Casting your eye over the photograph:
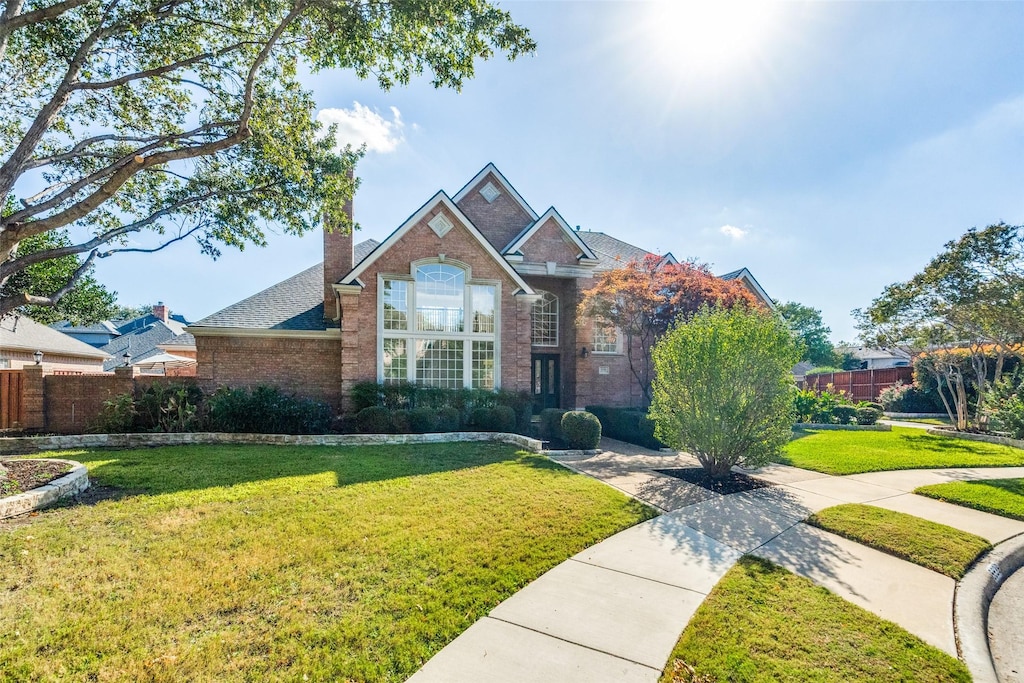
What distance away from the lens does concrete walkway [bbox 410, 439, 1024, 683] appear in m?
3.06

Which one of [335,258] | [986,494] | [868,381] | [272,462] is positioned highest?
[335,258]

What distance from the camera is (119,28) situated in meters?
8.12

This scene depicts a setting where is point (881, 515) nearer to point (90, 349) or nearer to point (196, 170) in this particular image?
point (196, 170)

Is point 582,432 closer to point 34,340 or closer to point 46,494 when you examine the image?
point 46,494

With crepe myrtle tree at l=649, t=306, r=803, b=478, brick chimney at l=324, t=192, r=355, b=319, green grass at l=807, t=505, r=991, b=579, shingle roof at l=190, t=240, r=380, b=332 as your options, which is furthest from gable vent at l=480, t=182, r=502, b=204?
green grass at l=807, t=505, r=991, b=579

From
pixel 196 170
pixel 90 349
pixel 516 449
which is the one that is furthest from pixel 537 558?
pixel 90 349

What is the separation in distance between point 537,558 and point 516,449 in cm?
605

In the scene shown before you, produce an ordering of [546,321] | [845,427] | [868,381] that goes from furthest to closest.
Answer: [868,381]
[546,321]
[845,427]

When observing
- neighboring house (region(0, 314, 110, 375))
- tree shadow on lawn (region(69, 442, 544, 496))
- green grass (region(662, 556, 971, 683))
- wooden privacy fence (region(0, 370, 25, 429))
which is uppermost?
neighboring house (region(0, 314, 110, 375))

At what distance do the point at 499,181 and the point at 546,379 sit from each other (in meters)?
8.36

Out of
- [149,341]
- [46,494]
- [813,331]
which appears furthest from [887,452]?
[813,331]

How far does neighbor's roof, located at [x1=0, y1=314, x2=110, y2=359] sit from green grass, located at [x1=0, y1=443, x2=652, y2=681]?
19.4m

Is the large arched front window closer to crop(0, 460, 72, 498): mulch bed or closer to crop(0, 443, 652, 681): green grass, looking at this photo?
crop(0, 443, 652, 681): green grass

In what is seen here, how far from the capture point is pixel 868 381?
2639 centimetres
